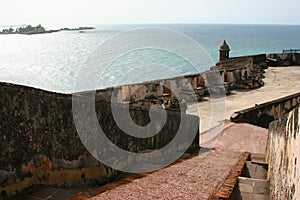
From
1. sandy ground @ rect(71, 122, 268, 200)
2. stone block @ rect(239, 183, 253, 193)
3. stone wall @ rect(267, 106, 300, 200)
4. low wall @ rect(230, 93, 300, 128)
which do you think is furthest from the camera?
low wall @ rect(230, 93, 300, 128)

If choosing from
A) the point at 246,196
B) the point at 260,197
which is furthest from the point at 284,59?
the point at 246,196

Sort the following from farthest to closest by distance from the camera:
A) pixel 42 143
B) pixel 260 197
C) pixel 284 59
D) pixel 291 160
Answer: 1. pixel 284 59
2. pixel 260 197
3. pixel 42 143
4. pixel 291 160

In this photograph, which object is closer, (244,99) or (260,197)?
(260,197)

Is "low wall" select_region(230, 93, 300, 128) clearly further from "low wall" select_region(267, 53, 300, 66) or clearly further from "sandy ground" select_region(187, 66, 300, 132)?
"low wall" select_region(267, 53, 300, 66)

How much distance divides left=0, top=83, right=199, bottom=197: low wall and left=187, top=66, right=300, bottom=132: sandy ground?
7.36 metres

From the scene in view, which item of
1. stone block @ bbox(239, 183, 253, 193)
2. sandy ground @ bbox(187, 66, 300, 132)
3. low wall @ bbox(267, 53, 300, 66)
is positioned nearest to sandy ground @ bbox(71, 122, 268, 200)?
stone block @ bbox(239, 183, 253, 193)

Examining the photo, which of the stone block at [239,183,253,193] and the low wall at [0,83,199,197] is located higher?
the low wall at [0,83,199,197]

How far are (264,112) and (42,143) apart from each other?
11357mm

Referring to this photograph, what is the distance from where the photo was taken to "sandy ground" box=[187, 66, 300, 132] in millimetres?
14075

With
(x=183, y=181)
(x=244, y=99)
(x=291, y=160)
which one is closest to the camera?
(x=291, y=160)

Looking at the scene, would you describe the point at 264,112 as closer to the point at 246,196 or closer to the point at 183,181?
the point at 246,196

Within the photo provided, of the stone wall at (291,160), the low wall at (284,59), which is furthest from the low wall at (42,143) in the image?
the low wall at (284,59)

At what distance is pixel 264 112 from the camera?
14.5m

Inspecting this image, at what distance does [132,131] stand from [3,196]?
107 inches
